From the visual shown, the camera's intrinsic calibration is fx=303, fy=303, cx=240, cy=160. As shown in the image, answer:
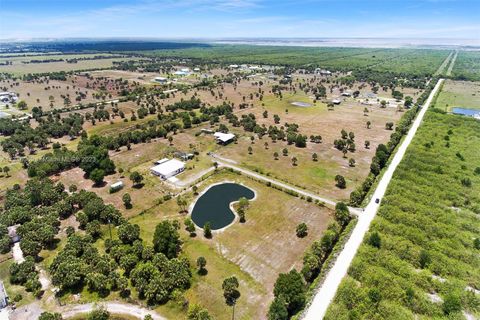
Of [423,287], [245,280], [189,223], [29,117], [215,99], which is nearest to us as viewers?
[423,287]

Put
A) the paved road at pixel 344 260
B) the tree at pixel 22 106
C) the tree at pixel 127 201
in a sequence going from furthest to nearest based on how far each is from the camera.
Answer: the tree at pixel 22 106 < the tree at pixel 127 201 < the paved road at pixel 344 260

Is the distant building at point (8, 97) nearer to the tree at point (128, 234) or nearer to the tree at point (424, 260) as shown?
the tree at point (128, 234)

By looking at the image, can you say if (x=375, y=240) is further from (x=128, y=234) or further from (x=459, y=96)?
(x=459, y=96)

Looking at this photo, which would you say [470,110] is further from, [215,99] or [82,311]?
[82,311]

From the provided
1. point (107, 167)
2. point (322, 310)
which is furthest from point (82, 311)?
point (107, 167)

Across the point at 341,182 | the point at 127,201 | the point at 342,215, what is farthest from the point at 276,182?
the point at 127,201

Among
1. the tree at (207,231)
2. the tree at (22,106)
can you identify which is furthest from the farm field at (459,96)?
the tree at (22,106)

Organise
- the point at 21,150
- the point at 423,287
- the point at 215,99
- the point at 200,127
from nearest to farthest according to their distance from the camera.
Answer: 1. the point at 423,287
2. the point at 21,150
3. the point at 200,127
4. the point at 215,99
